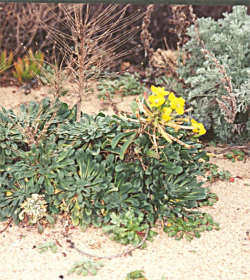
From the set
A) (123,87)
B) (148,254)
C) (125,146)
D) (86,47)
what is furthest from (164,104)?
(123,87)

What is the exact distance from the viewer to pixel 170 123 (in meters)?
3.02

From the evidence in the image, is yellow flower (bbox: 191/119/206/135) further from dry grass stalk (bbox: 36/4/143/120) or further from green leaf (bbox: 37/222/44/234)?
green leaf (bbox: 37/222/44/234)

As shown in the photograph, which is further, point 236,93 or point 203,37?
point 203,37

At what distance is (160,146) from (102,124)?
0.46 meters

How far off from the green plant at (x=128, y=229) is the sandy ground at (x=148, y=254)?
51mm

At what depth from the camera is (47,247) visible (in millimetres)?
2910

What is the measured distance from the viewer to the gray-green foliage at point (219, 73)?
4094 mm

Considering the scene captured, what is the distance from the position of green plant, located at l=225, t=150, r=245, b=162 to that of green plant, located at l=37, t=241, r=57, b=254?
198cm

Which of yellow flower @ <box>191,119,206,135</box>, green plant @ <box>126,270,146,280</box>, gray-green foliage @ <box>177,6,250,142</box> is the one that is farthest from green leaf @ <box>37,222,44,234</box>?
gray-green foliage @ <box>177,6,250,142</box>

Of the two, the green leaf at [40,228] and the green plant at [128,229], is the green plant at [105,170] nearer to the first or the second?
the green plant at [128,229]

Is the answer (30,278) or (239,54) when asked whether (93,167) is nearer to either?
(30,278)

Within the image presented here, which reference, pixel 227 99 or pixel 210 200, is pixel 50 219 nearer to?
pixel 210 200

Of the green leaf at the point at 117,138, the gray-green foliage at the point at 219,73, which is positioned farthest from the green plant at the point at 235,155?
the green leaf at the point at 117,138

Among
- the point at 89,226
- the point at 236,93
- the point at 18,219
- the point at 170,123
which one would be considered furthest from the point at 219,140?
the point at 18,219
